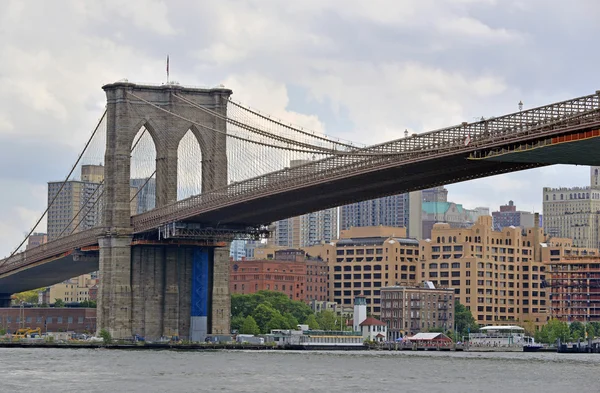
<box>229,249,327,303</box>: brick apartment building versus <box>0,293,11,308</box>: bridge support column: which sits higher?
<box>229,249,327,303</box>: brick apartment building

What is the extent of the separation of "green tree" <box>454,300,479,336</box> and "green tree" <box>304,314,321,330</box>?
2134 cm

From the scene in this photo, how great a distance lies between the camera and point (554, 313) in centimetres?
16375

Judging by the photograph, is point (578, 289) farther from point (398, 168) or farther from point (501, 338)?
point (398, 168)

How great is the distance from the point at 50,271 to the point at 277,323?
23455 millimetres

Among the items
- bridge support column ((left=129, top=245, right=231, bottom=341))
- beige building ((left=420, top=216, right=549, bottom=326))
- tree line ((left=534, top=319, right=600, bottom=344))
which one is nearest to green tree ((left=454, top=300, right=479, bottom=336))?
beige building ((left=420, top=216, right=549, bottom=326))

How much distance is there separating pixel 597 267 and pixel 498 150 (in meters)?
97.4

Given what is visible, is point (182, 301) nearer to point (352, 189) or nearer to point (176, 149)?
point (176, 149)

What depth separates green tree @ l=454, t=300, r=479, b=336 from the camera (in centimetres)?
15975

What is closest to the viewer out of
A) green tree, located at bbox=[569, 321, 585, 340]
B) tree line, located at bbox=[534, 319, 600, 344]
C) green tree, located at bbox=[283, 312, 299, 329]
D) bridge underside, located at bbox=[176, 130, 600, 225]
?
bridge underside, located at bbox=[176, 130, 600, 225]

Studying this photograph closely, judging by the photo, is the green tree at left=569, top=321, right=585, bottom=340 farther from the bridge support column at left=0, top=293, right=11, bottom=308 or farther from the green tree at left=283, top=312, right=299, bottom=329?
the bridge support column at left=0, top=293, right=11, bottom=308

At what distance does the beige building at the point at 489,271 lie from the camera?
6875 inches

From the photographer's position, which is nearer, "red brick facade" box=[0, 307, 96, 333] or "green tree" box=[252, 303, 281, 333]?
"red brick facade" box=[0, 307, 96, 333]

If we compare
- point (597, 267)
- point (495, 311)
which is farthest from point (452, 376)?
point (495, 311)

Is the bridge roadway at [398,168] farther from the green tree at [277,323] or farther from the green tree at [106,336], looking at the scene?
the green tree at [277,323]
